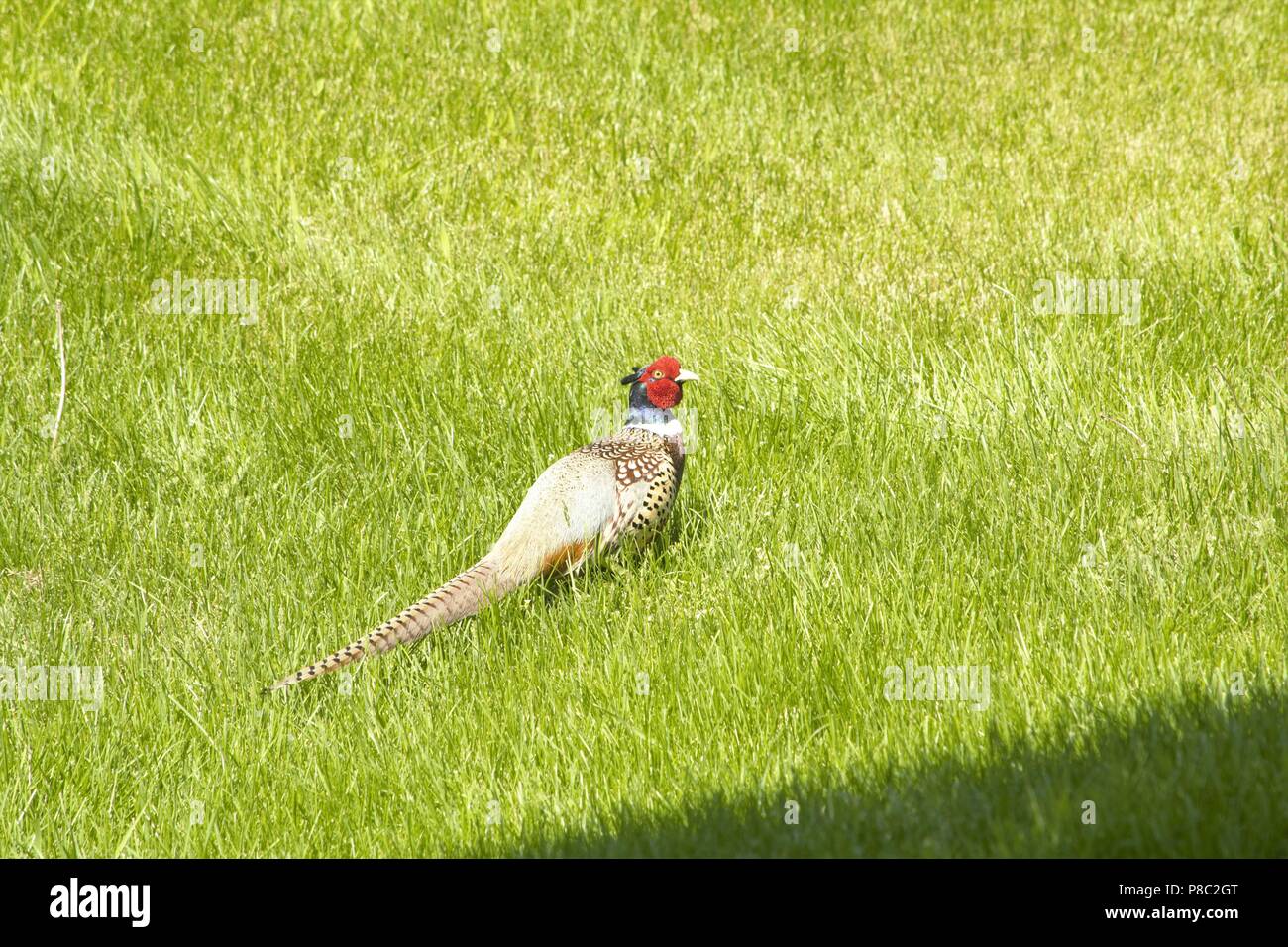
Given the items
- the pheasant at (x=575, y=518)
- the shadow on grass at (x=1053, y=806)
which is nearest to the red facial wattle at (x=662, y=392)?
the pheasant at (x=575, y=518)

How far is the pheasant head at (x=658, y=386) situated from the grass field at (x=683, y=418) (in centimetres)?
42

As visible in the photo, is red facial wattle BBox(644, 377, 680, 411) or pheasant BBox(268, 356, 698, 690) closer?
pheasant BBox(268, 356, 698, 690)

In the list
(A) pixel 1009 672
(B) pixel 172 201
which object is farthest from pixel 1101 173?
(B) pixel 172 201

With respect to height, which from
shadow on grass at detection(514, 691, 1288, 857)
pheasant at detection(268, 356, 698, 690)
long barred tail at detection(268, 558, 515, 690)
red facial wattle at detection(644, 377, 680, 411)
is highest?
red facial wattle at detection(644, 377, 680, 411)

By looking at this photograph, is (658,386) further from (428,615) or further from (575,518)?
(428,615)

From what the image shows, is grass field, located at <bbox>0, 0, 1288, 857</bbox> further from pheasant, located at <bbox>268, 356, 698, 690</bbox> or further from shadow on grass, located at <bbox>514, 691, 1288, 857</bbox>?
pheasant, located at <bbox>268, 356, 698, 690</bbox>

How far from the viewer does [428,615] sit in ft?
14.0

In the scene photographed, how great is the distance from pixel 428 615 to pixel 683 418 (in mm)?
1840

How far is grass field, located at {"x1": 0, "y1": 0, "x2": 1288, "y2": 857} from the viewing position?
3.59 meters

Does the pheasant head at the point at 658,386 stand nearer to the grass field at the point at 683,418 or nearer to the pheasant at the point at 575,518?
the pheasant at the point at 575,518

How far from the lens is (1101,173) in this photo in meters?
7.80

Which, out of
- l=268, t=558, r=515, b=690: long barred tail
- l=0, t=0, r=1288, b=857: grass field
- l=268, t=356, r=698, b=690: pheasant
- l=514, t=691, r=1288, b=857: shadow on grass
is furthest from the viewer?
l=268, t=356, r=698, b=690: pheasant

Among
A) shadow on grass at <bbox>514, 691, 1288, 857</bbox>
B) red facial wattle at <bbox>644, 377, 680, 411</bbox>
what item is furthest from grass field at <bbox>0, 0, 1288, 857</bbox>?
red facial wattle at <bbox>644, 377, 680, 411</bbox>

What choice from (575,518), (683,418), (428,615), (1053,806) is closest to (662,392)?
(683,418)
